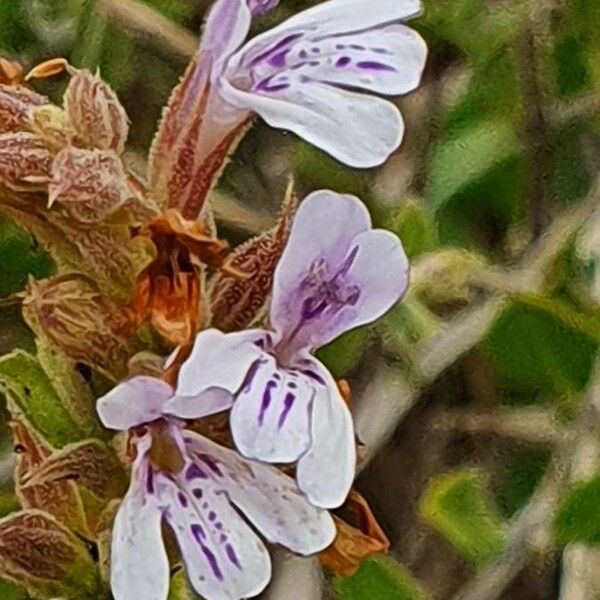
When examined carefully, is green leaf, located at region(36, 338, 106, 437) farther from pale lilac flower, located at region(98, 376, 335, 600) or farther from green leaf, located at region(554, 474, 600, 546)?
green leaf, located at region(554, 474, 600, 546)

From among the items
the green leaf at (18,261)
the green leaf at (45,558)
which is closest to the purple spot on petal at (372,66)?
the green leaf at (45,558)

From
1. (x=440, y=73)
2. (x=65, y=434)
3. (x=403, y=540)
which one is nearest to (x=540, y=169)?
(x=440, y=73)

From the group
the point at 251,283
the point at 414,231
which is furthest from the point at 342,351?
the point at 251,283

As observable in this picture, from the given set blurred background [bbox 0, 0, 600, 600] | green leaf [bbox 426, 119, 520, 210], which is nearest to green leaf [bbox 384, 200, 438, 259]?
blurred background [bbox 0, 0, 600, 600]

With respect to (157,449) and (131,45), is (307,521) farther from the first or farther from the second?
(131,45)

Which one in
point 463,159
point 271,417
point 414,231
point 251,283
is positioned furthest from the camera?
point 463,159

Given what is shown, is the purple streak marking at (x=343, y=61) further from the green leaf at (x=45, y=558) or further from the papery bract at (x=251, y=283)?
Answer: the green leaf at (x=45, y=558)

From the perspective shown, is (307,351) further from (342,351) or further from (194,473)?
(342,351)
